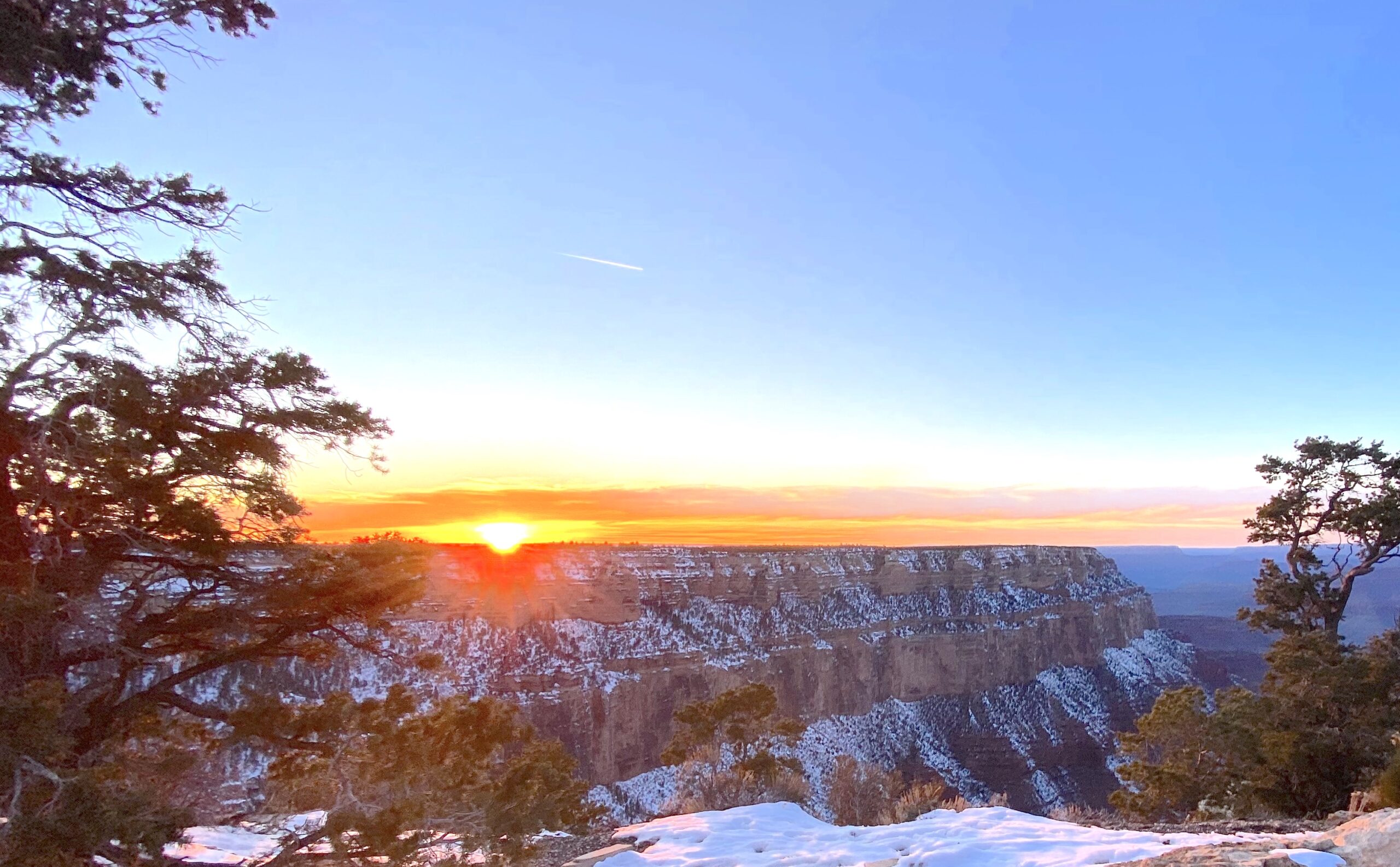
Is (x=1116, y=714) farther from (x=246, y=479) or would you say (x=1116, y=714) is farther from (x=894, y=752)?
(x=246, y=479)

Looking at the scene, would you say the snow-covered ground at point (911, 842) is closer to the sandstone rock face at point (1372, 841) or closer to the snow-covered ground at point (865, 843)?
the snow-covered ground at point (865, 843)

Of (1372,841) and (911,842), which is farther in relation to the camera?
(911,842)

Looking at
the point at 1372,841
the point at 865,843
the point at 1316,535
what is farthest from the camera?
the point at 1316,535

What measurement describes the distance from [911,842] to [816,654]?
153ft

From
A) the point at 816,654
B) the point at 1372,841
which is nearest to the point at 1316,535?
the point at 1372,841

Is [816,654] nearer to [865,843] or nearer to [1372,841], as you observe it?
[865,843]

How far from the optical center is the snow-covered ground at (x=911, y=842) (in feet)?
23.6

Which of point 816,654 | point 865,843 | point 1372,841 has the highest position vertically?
point 1372,841

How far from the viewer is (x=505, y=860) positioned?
8.64m

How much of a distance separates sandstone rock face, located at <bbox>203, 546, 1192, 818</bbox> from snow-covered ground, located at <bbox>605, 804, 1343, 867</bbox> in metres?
21.3

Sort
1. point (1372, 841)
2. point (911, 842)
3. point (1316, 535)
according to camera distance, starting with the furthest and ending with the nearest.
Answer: point (1316, 535) < point (911, 842) < point (1372, 841)

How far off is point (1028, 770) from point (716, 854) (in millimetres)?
49074

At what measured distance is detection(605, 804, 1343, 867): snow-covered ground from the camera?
7.19 meters

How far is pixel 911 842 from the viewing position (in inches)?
327
